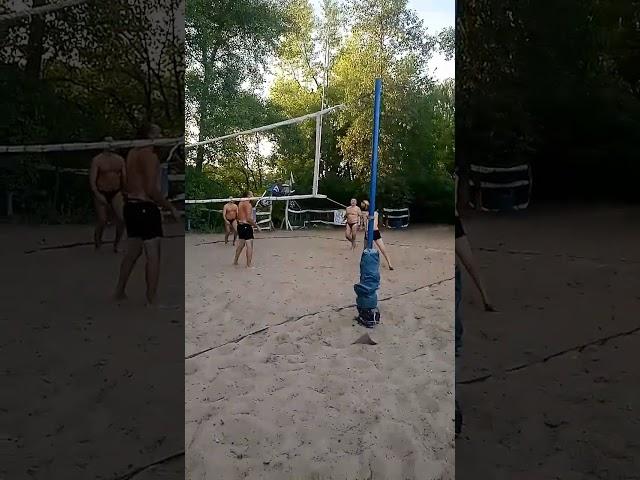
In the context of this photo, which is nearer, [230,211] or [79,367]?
[79,367]

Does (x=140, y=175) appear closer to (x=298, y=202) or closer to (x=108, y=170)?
(x=108, y=170)

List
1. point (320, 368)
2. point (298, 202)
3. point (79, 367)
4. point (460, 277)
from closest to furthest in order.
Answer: point (79, 367) < point (460, 277) < point (320, 368) < point (298, 202)

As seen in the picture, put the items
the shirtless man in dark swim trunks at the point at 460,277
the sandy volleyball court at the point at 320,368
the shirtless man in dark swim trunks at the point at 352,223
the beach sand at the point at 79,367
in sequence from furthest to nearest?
1. the shirtless man in dark swim trunks at the point at 352,223
2. the sandy volleyball court at the point at 320,368
3. the shirtless man in dark swim trunks at the point at 460,277
4. the beach sand at the point at 79,367

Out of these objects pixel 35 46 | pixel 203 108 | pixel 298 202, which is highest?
pixel 35 46

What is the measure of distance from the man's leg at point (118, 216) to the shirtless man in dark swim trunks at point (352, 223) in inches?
30.9

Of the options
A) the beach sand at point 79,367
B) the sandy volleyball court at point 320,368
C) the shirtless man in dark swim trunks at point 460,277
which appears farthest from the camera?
the sandy volleyball court at point 320,368

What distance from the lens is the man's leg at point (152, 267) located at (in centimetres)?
192

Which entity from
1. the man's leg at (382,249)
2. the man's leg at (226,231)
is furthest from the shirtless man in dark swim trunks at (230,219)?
the man's leg at (382,249)

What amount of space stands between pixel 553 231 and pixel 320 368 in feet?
3.00

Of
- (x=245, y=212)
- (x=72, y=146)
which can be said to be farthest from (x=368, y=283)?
(x=72, y=146)

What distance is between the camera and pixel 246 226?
2.21 metres

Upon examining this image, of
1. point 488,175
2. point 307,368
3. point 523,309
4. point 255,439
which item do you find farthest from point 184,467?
point 488,175

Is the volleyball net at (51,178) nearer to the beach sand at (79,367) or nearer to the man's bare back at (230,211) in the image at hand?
the beach sand at (79,367)

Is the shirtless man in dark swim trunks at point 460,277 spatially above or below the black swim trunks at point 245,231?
below
